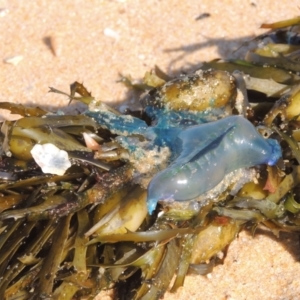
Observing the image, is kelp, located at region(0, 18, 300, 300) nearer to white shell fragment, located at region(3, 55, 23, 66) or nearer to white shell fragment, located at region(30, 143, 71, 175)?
white shell fragment, located at region(30, 143, 71, 175)

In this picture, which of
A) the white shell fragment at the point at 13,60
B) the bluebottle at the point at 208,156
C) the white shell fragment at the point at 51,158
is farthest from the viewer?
the white shell fragment at the point at 13,60

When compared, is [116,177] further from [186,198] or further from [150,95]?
[150,95]

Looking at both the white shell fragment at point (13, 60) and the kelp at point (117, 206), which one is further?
the white shell fragment at point (13, 60)

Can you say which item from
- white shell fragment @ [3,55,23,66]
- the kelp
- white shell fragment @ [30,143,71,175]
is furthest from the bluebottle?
white shell fragment @ [3,55,23,66]

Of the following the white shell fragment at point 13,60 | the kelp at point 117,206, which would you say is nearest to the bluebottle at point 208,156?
the kelp at point 117,206

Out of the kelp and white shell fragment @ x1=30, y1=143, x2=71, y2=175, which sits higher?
white shell fragment @ x1=30, y1=143, x2=71, y2=175

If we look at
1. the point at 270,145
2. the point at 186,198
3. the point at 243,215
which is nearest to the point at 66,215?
the point at 186,198

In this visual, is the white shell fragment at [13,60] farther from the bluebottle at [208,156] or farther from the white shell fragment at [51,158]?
the bluebottle at [208,156]
